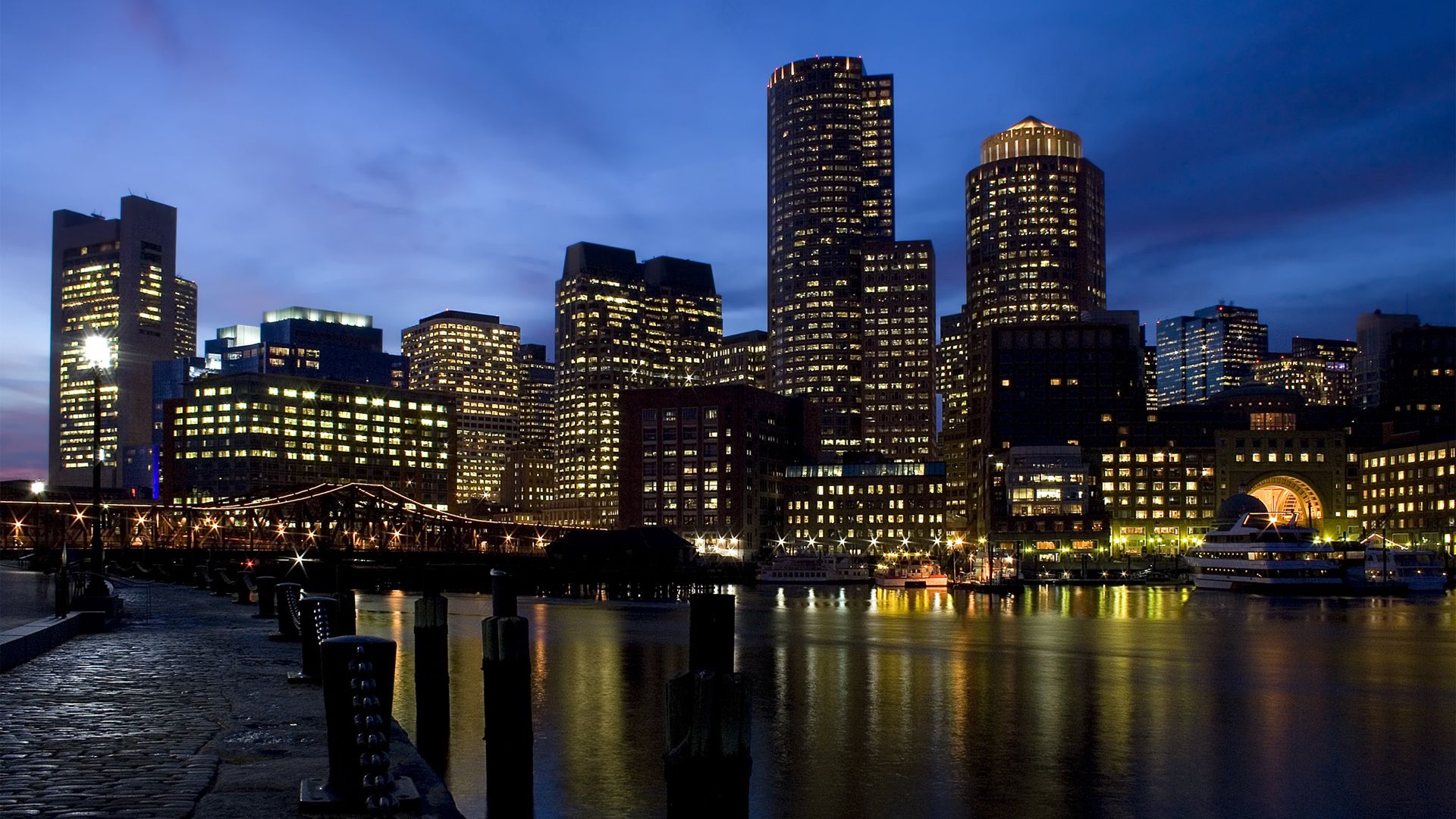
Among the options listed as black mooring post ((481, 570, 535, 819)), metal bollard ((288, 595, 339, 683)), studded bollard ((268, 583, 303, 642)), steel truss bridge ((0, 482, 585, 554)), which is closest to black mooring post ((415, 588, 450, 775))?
black mooring post ((481, 570, 535, 819))

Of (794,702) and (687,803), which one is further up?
(687,803)

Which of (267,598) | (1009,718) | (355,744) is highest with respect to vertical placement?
(355,744)

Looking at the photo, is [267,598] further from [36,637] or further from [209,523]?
[209,523]

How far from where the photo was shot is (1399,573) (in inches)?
6594

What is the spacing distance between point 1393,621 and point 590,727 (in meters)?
86.9

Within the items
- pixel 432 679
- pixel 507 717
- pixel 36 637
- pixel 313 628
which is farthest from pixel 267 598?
pixel 507 717

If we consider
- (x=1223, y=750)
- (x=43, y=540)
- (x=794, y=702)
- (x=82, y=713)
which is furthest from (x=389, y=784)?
(x=43, y=540)

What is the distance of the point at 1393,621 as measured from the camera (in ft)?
345

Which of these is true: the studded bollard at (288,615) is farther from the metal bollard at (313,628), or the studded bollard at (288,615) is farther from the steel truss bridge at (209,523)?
the steel truss bridge at (209,523)

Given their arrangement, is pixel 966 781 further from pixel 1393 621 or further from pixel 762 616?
pixel 1393 621

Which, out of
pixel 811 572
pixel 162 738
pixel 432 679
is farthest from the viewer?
pixel 811 572

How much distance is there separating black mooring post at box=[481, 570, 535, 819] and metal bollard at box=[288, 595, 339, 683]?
3.17 meters

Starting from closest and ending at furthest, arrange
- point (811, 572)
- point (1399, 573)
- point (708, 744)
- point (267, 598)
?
point (708, 744) → point (267, 598) → point (1399, 573) → point (811, 572)

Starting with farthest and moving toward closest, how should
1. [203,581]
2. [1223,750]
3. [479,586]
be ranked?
[479,586] < [203,581] < [1223,750]
